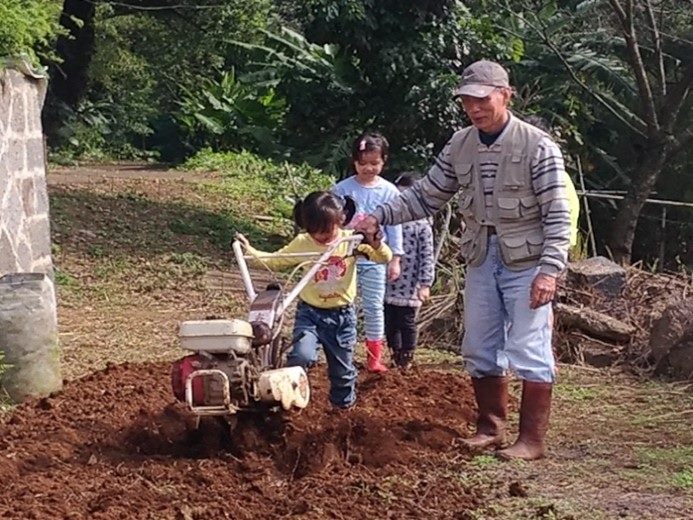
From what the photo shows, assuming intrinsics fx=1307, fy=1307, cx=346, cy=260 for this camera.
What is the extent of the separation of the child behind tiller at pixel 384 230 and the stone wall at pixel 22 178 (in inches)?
103

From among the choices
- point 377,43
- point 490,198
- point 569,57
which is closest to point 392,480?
point 490,198

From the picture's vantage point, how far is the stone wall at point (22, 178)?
889cm

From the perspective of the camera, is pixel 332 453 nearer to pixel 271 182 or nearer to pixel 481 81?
pixel 481 81

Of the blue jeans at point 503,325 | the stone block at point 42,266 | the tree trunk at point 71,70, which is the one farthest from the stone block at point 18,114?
the tree trunk at point 71,70

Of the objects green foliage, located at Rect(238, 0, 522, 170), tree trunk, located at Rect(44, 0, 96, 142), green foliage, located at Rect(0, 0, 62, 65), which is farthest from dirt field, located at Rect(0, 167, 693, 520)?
tree trunk, located at Rect(44, 0, 96, 142)

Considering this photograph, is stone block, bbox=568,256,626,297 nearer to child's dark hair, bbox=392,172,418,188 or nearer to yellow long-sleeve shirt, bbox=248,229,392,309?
child's dark hair, bbox=392,172,418,188

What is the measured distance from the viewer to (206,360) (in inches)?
207

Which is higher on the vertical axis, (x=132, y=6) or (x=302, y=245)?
(x=132, y=6)

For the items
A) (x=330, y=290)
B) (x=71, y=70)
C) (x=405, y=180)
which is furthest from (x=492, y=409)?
(x=71, y=70)

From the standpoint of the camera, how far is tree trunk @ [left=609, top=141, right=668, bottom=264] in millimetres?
16656

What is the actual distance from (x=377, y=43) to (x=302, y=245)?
9703 mm

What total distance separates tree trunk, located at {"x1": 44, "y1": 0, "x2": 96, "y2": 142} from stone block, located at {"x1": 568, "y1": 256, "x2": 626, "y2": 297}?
13.7 meters

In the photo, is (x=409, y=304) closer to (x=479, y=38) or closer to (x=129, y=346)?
(x=129, y=346)

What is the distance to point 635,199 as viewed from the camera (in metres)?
16.9
